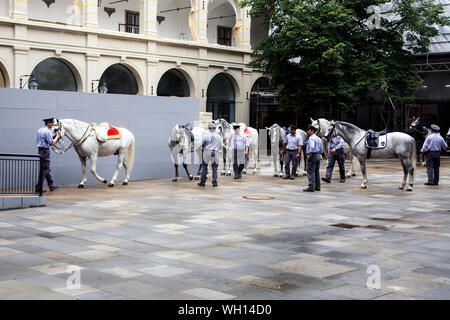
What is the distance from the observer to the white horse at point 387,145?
19734mm

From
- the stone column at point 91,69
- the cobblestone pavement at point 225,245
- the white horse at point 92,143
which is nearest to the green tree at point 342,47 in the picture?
the stone column at point 91,69

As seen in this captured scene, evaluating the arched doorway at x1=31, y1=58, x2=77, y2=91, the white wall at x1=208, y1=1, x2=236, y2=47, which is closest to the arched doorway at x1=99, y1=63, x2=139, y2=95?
the arched doorway at x1=31, y1=58, x2=77, y2=91

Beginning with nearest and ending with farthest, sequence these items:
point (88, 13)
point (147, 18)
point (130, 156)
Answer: point (130, 156) < point (88, 13) < point (147, 18)

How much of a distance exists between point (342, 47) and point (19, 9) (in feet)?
55.9

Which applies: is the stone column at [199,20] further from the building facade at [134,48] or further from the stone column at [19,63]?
the stone column at [19,63]

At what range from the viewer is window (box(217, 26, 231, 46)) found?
146ft

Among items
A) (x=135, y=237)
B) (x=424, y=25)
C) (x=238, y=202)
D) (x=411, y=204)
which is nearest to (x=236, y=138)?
(x=238, y=202)

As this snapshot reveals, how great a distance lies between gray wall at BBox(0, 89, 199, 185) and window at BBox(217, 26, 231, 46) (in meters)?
22.9

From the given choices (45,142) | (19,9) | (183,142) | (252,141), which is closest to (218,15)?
(19,9)

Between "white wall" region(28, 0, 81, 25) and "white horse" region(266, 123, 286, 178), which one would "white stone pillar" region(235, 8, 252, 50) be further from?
"white horse" region(266, 123, 286, 178)

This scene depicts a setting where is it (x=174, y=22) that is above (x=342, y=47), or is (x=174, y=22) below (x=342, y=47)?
above

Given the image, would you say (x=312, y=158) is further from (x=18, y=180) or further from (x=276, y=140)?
(x=18, y=180)

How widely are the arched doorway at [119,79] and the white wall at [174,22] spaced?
5.05 meters

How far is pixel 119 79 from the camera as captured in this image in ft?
122
